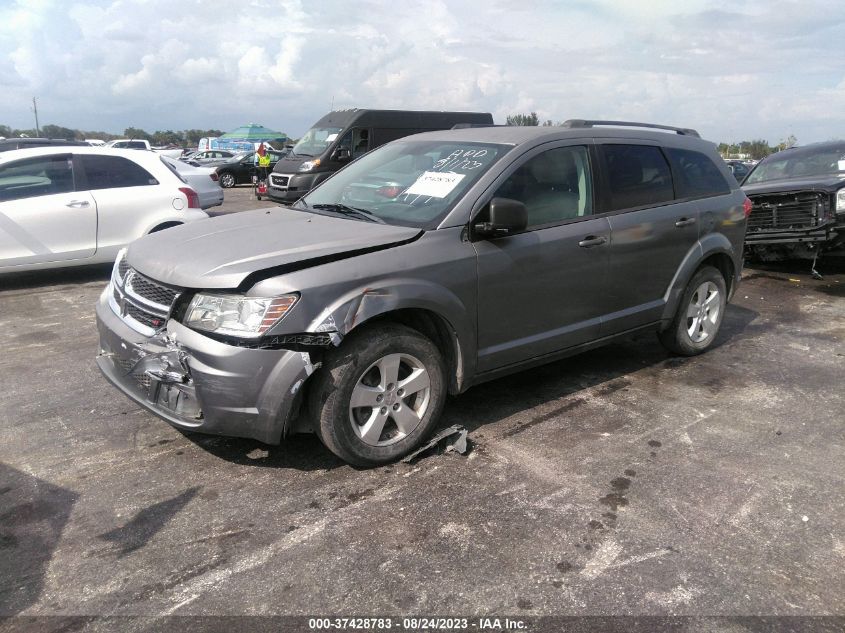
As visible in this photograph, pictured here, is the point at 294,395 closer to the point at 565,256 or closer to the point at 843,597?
the point at 565,256

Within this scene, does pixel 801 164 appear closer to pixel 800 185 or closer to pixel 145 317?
pixel 800 185

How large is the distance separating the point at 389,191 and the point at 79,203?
5.06 meters

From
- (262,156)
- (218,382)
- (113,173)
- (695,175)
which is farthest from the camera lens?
(262,156)

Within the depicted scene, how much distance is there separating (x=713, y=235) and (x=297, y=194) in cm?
1237

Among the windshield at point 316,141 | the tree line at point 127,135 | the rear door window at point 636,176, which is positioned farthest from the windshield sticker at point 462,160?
the tree line at point 127,135

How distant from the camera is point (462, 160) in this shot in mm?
4238

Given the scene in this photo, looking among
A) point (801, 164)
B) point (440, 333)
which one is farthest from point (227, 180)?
point (440, 333)

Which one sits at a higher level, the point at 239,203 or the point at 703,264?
the point at 703,264

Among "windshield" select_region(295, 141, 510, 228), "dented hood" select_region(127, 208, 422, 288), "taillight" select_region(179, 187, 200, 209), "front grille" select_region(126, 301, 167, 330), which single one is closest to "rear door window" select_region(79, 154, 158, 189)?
"taillight" select_region(179, 187, 200, 209)

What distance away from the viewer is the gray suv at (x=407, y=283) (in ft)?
10.6

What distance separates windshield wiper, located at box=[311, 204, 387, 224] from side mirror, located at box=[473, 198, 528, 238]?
60cm

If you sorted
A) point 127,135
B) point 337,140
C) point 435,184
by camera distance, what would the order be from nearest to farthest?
1. point 435,184
2. point 337,140
3. point 127,135

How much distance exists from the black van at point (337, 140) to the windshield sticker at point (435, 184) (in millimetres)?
12000

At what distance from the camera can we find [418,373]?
3654 mm
